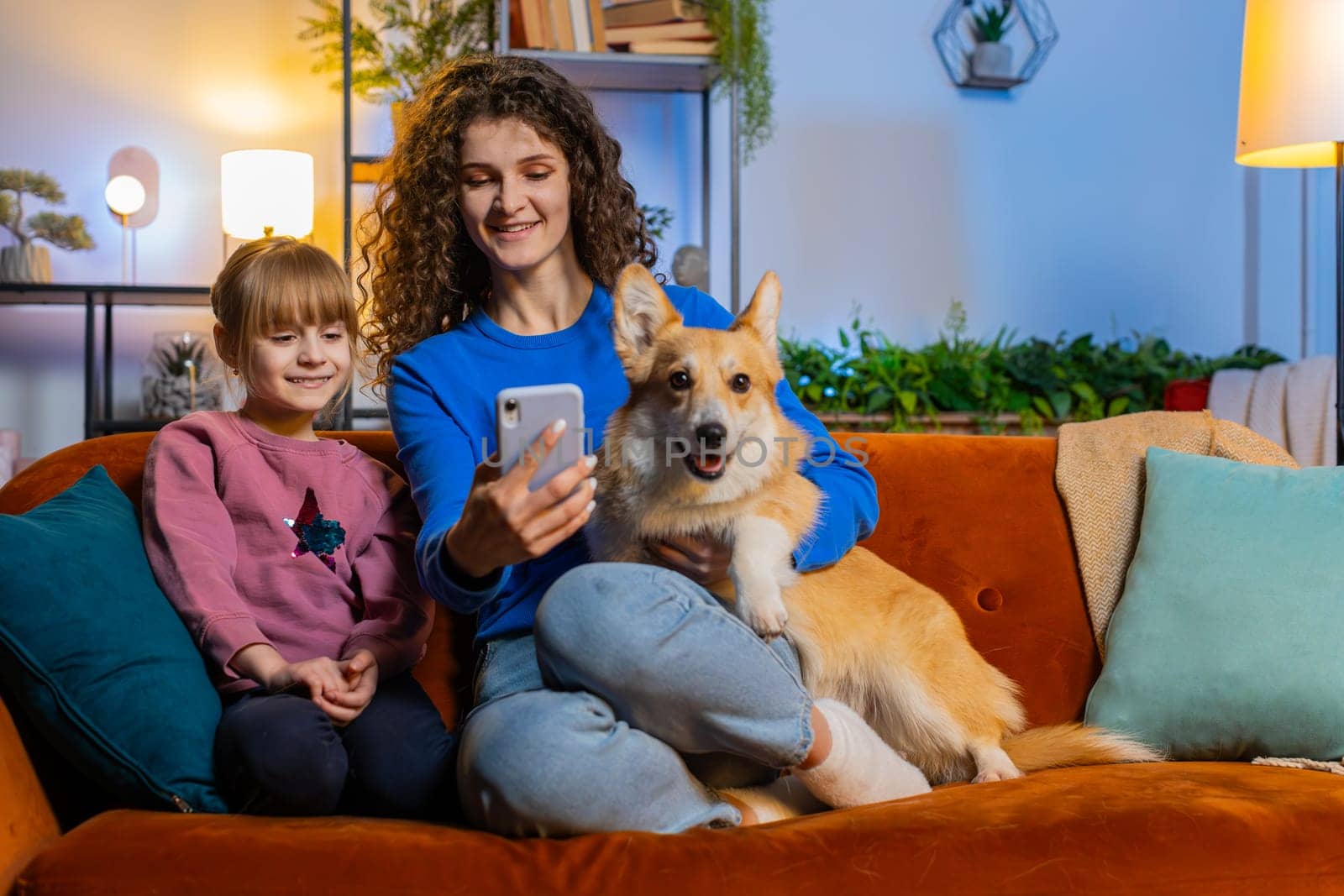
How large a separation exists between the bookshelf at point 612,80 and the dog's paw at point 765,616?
2694 millimetres

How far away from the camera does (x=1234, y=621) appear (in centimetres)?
177

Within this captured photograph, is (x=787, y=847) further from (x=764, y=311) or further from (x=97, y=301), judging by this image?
(x=97, y=301)

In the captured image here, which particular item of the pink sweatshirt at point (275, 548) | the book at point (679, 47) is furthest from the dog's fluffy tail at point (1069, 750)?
the book at point (679, 47)

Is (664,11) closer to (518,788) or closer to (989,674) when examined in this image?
(989,674)

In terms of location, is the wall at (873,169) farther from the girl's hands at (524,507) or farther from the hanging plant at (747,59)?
the girl's hands at (524,507)

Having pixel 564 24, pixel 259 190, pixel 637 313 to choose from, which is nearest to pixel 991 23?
pixel 564 24

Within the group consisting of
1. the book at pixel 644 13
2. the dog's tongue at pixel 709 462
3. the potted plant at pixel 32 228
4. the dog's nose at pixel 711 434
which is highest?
the book at pixel 644 13

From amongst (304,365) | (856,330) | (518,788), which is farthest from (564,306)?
(856,330)

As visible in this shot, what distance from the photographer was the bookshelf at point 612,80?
13.0ft

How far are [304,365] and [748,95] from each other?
9.37 feet

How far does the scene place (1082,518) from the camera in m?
2.02

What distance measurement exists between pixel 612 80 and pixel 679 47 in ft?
0.95

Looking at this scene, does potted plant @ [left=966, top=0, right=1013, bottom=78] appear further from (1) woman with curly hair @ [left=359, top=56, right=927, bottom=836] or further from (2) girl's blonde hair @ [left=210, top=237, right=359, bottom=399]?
(2) girl's blonde hair @ [left=210, top=237, right=359, bottom=399]

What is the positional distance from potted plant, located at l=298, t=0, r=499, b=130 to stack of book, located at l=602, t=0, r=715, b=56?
55cm
